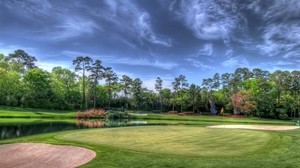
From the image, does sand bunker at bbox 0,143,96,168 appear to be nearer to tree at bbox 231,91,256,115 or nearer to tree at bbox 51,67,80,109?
tree at bbox 231,91,256,115

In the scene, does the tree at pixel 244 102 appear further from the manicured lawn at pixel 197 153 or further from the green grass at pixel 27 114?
the manicured lawn at pixel 197 153

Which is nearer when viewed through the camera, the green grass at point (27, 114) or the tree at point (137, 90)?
the green grass at point (27, 114)

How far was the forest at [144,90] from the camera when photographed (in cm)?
7475

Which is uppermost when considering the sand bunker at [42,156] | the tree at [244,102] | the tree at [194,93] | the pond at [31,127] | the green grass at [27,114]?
the tree at [194,93]

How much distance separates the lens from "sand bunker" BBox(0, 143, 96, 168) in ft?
40.3

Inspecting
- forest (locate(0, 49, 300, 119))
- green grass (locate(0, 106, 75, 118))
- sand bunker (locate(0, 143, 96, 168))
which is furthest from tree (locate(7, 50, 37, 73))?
sand bunker (locate(0, 143, 96, 168))

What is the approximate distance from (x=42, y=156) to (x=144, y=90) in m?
102

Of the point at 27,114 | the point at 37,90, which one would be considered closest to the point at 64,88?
the point at 37,90

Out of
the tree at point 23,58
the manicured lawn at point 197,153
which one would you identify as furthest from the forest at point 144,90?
the manicured lawn at point 197,153

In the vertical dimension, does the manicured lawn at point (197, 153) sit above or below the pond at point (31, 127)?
above

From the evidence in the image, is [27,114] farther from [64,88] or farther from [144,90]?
[144,90]

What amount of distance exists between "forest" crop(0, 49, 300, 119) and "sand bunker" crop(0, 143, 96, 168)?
63114mm

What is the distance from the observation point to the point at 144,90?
115938mm

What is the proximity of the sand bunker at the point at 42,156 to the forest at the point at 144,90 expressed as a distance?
207ft
